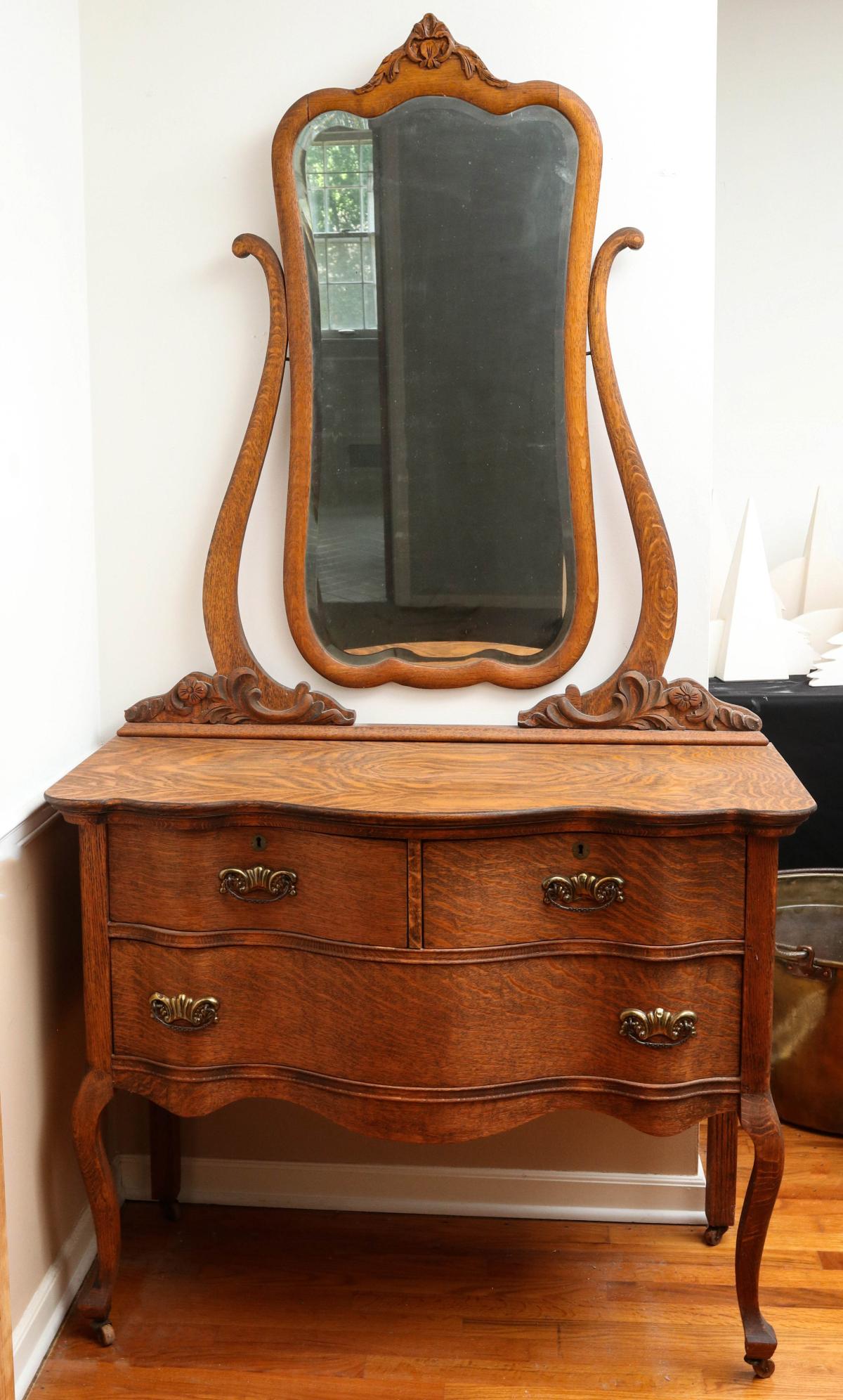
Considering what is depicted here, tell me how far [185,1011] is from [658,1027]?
0.71 meters

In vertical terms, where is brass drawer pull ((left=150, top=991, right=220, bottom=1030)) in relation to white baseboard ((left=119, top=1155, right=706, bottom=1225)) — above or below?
Result: above

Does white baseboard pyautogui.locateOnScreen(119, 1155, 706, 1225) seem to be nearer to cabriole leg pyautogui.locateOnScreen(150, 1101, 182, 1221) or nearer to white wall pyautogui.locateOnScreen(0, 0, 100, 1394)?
cabriole leg pyautogui.locateOnScreen(150, 1101, 182, 1221)

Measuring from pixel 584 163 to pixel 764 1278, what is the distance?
1918mm

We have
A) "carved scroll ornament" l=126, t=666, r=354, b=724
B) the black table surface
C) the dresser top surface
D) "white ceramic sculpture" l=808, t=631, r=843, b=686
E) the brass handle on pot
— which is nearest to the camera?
the dresser top surface

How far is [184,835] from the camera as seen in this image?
1.77 meters

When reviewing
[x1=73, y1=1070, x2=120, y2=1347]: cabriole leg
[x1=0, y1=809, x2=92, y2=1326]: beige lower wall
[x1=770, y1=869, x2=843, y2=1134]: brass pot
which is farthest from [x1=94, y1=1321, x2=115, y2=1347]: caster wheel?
[x1=770, y1=869, x2=843, y2=1134]: brass pot

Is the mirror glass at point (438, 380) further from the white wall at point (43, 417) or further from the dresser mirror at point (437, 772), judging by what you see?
the white wall at point (43, 417)

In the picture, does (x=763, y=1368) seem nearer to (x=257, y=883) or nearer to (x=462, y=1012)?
(x=462, y=1012)

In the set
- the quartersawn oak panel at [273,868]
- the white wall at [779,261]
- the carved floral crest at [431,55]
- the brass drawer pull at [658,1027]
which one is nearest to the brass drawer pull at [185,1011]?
the quartersawn oak panel at [273,868]

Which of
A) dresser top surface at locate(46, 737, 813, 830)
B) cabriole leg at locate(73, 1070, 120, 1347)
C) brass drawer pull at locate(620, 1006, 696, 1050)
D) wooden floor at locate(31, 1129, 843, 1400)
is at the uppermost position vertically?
dresser top surface at locate(46, 737, 813, 830)

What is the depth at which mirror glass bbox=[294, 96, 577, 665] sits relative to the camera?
6.58 ft

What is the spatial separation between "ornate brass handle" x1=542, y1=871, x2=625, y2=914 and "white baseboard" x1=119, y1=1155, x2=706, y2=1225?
79 centimetres

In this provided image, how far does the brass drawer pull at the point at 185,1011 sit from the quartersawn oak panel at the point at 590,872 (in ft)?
1.16

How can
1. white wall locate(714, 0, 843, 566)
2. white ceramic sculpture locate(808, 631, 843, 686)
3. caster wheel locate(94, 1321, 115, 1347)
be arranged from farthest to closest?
1. white wall locate(714, 0, 843, 566)
2. white ceramic sculpture locate(808, 631, 843, 686)
3. caster wheel locate(94, 1321, 115, 1347)
